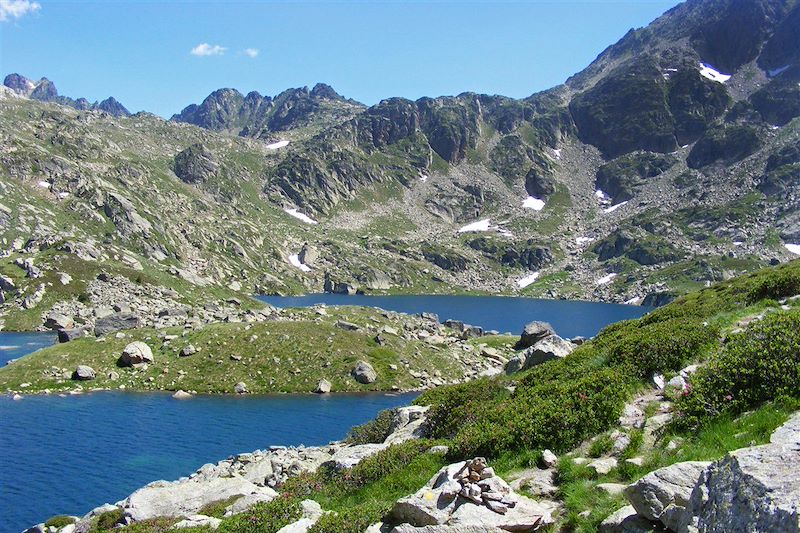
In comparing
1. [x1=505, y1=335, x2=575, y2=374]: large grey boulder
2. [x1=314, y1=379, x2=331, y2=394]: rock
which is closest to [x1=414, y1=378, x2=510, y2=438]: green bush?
[x1=505, y1=335, x2=575, y2=374]: large grey boulder

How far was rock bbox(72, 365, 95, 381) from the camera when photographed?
216 ft

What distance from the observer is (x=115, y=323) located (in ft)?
270

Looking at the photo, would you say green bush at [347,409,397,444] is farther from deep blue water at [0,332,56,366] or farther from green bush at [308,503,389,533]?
deep blue water at [0,332,56,366]

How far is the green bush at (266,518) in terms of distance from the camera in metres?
Result: 15.2

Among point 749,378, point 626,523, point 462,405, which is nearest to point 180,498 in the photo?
point 462,405

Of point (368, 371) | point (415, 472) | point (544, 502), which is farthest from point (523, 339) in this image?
point (544, 502)

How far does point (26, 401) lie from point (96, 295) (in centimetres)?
6196

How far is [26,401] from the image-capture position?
59156mm

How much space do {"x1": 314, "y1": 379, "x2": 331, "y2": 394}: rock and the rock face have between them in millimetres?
57237

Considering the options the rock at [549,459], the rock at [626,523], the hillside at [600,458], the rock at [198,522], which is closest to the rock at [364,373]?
the hillside at [600,458]

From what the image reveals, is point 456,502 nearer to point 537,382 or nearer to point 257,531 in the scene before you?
point 257,531

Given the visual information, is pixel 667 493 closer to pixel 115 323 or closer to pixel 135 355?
pixel 135 355

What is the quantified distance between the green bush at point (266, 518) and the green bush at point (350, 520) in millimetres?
2088

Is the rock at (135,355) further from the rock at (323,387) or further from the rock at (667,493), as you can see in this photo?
the rock at (667,493)
